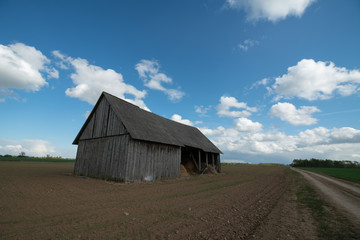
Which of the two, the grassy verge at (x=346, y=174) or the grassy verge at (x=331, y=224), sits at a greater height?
the grassy verge at (x=331, y=224)

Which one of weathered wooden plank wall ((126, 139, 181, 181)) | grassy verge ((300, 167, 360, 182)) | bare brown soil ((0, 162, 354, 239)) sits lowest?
grassy verge ((300, 167, 360, 182))

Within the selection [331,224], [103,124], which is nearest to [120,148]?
[103,124]

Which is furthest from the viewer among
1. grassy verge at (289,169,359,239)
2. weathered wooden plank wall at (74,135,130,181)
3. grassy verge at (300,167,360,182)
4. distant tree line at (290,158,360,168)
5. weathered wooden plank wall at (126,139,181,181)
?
distant tree line at (290,158,360,168)

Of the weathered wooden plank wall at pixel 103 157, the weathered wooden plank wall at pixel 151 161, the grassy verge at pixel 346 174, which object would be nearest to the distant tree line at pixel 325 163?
the grassy verge at pixel 346 174

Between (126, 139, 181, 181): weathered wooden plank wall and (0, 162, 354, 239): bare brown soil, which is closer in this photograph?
(0, 162, 354, 239): bare brown soil

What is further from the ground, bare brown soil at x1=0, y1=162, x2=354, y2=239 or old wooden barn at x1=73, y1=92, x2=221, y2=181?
old wooden barn at x1=73, y1=92, x2=221, y2=181

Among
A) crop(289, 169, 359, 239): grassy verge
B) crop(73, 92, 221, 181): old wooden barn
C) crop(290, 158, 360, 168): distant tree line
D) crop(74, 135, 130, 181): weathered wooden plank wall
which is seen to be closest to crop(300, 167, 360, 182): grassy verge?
crop(289, 169, 359, 239): grassy verge

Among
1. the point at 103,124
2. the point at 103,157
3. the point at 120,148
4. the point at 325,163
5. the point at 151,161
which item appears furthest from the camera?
the point at 325,163

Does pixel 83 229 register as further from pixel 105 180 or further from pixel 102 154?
pixel 102 154

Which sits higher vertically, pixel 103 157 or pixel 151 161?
pixel 103 157

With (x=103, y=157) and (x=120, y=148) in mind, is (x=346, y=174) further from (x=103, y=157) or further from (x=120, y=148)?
(x=103, y=157)

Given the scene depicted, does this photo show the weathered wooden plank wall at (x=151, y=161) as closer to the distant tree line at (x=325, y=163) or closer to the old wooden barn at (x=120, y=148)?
the old wooden barn at (x=120, y=148)

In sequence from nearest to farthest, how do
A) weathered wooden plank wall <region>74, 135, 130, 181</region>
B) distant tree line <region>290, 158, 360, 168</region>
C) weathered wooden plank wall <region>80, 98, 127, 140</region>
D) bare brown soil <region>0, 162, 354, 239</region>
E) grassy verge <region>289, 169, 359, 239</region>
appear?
bare brown soil <region>0, 162, 354, 239</region>, grassy verge <region>289, 169, 359, 239</region>, weathered wooden plank wall <region>74, 135, 130, 181</region>, weathered wooden plank wall <region>80, 98, 127, 140</region>, distant tree line <region>290, 158, 360, 168</region>

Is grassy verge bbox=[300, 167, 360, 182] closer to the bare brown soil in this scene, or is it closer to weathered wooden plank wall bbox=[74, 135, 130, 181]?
the bare brown soil
